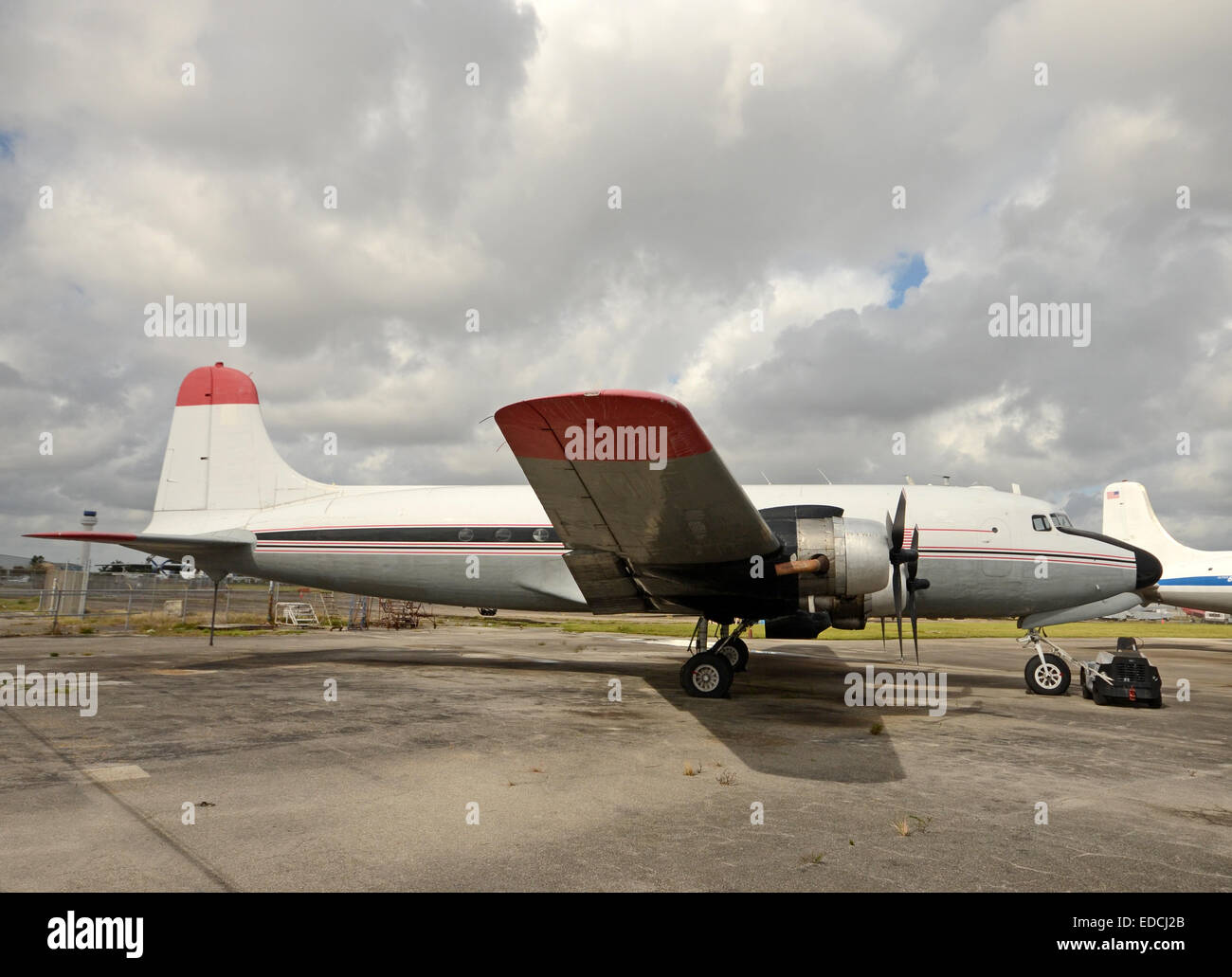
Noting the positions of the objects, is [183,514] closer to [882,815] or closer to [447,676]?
[447,676]

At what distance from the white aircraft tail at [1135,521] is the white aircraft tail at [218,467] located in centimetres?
3167

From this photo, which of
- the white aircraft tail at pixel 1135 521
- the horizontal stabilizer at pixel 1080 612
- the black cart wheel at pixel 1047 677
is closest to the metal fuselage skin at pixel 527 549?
the horizontal stabilizer at pixel 1080 612

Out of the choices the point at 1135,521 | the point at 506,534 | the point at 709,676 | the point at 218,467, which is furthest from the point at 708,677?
the point at 1135,521

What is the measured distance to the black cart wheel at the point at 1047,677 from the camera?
1295cm

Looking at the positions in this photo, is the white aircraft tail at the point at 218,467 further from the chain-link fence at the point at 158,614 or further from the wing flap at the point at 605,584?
the wing flap at the point at 605,584

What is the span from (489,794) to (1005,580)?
11.1 meters

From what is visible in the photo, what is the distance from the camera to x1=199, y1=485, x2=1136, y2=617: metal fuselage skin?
43.1 feet

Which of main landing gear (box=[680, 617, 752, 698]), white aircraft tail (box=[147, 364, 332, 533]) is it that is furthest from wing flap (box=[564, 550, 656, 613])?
white aircraft tail (box=[147, 364, 332, 533])

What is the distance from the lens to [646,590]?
37.6 ft

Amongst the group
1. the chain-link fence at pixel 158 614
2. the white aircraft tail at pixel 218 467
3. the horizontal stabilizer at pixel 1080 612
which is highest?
the white aircraft tail at pixel 218 467

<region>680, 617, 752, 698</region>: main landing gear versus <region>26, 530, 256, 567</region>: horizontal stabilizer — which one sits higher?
<region>26, 530, 256, 567</region>: horizontal stabilizer

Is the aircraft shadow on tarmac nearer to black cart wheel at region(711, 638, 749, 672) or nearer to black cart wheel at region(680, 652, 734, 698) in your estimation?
black cart wheel at region(680, 652, 734, 698)

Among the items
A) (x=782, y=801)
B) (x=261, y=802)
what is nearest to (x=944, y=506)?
(x=782, y=801)

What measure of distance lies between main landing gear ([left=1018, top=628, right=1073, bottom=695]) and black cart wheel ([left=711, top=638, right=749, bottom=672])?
5134mm
